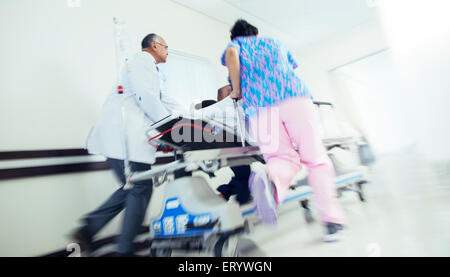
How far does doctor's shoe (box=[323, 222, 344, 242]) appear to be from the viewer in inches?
36.4

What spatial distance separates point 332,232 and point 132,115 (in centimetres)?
108

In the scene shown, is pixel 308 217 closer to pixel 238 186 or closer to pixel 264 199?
pixel 238 186

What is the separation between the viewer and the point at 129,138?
3.79ft

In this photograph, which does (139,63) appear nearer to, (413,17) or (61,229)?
(61,229)

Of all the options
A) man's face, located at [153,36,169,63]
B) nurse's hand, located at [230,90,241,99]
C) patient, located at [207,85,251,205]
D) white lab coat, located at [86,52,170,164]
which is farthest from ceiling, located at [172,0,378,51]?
nurse's hand, located at [230,90,241,99]

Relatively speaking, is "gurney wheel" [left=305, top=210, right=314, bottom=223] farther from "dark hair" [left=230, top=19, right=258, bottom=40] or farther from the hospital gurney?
"dark hair" [left=230, top=19, right=258, bottom=40]

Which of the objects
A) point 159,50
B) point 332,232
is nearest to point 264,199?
point 332,232

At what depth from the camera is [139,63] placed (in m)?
1.17

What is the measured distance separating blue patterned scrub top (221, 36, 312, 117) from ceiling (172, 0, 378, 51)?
1073 millimetres

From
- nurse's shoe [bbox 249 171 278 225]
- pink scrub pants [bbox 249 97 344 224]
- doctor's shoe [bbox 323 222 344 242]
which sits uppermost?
pink scrub pants [bbox 249 97 344 224]

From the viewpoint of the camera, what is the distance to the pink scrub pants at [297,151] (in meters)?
0.98
